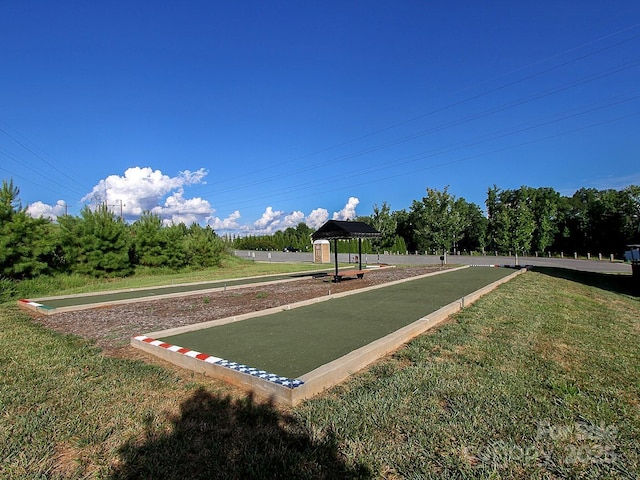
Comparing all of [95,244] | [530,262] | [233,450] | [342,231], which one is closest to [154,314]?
[233,450]

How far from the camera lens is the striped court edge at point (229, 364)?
3.38 metres

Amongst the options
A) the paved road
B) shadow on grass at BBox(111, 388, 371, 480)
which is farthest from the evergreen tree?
the paved road

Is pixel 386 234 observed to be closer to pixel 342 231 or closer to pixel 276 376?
pixel 342 231

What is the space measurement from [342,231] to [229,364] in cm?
869

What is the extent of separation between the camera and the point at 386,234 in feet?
142

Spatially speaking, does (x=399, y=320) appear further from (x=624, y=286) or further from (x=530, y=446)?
(x=624, y=286)

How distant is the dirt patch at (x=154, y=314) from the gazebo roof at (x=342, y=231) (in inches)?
90.9

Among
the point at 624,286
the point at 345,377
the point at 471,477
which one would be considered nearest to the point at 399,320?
the point at 345,377

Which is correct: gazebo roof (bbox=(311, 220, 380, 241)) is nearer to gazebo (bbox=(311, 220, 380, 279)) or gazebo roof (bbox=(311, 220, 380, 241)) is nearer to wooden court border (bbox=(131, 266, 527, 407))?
gazebo (bbox=(311, 220, 380, 279))

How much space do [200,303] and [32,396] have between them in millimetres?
5599

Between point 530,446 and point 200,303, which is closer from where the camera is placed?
point 530,446

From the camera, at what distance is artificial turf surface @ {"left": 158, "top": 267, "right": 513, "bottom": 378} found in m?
4.25

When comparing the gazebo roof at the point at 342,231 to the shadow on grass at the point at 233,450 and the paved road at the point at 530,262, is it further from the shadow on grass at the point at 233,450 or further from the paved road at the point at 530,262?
the paved road at the point at 530,262

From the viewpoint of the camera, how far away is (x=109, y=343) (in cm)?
544
